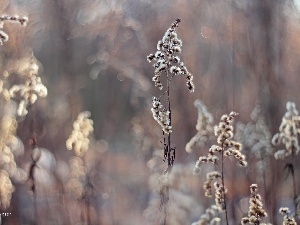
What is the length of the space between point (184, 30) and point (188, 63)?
1.54 feet

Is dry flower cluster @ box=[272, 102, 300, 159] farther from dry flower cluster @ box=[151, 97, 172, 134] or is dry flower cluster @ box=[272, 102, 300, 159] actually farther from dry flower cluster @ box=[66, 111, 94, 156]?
dry flower cluster @ box=[66, 111, 94, 156]

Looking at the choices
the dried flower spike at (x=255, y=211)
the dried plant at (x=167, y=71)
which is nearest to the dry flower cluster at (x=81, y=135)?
the dried plant at (x=167, y=71)

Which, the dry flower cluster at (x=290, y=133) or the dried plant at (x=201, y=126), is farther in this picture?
the dried plant at (x=201, y=126)

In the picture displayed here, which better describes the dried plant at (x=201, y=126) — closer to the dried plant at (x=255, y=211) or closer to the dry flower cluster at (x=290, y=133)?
the dry flower cluster at (x=290, y=133)

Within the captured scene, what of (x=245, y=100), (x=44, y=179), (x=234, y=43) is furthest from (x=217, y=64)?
(x=44, y=179)

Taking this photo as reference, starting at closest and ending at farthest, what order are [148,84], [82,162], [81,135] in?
[81,135]
[82,162]
[148,84]

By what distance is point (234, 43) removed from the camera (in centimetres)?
445

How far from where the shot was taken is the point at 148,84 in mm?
4680

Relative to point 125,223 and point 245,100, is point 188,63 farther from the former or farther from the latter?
point 125,223

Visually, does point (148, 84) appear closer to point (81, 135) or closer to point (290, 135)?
point (81, 135)

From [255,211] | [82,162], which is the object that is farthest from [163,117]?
[82,162]

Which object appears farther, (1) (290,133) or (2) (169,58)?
(1) (290,133)

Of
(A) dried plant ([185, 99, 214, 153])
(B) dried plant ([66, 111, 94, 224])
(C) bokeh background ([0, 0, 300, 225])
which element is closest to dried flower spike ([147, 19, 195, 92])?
(A) dried plant ([185, 99, 214, 153])

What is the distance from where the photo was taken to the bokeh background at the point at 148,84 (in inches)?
148
